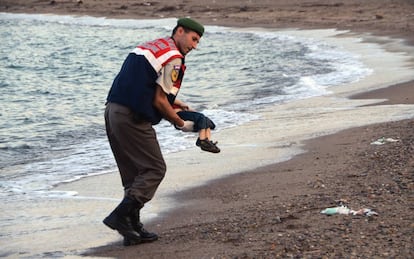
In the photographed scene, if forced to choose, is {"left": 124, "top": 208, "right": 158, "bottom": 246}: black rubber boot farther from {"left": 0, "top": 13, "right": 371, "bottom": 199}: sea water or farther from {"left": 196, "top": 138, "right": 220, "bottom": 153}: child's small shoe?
{"left": 0, "top": 13, "right": 371, "bottom": 199}: sea water

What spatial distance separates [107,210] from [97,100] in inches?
444

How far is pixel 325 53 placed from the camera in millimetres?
25141

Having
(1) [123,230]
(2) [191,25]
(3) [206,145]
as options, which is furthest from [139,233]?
(2) [191,25]

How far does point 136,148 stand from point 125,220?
21.1 inches

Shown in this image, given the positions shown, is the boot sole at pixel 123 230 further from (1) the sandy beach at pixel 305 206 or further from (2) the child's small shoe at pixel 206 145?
(2) the child's small shoe at pixel 206 145

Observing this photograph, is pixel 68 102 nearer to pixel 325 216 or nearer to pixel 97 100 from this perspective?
pixel 97 100

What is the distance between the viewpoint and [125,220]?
6770 millimetres

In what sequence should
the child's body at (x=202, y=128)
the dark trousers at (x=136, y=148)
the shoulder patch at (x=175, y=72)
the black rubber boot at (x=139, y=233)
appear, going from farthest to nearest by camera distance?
1. the black rubber boot at (x=139, y=233)
2. the dark trousers at (x=136, y=148)
3. the child's body at (x=202, y=128)
4. the shoulder patch at (x=175, y=72)

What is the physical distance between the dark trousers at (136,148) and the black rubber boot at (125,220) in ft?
0.23

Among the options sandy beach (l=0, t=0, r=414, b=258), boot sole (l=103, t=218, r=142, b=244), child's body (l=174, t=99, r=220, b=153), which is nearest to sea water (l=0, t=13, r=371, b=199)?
sandy beach (l=0, t=0, r=414, b=258)

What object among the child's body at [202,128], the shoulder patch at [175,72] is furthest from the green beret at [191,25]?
the child's body at [202,128]

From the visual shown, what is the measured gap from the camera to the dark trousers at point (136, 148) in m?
6.63

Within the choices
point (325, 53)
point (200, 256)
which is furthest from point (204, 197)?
point (325, 53)

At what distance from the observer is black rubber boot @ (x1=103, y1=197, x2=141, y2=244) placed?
22.1ft
